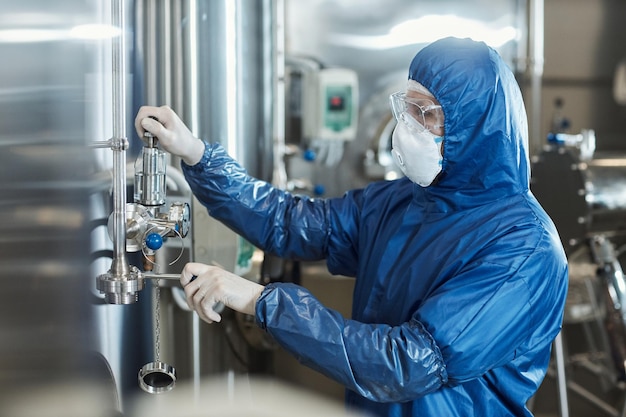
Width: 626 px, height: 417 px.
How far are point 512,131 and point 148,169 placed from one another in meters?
0.56

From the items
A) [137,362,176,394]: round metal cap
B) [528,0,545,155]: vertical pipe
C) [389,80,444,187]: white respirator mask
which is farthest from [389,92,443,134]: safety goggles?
[528,0,545,155]: vertical pipe

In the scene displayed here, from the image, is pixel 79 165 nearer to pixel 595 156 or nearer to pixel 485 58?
pixel 485 58

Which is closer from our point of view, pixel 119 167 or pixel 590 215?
pixel 119 167

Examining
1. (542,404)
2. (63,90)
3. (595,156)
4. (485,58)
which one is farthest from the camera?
(542,404)

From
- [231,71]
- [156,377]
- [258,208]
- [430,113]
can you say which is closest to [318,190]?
[231,71]

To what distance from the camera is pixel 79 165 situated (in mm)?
1132

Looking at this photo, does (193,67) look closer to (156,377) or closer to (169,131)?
(169,131)

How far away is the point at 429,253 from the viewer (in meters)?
1.21

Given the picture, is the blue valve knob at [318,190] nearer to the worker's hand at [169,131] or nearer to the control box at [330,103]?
the control box at [330,103]

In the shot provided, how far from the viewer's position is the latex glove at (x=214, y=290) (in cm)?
106

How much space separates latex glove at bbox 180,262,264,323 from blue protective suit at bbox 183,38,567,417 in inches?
1.0

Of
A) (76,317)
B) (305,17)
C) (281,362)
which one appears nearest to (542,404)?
(281,362)

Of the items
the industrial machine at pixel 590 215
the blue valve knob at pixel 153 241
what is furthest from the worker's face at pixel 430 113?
the industrial machine at pixel 590 215

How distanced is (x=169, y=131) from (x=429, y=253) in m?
0.45
